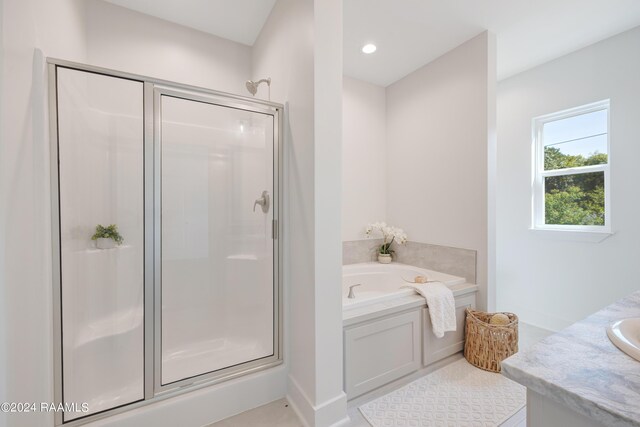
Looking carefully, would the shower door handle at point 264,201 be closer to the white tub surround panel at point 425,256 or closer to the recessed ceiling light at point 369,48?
the white tub surround panel at point 425,256

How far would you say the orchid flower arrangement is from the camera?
2879 mm

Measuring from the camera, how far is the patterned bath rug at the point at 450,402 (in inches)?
59.8

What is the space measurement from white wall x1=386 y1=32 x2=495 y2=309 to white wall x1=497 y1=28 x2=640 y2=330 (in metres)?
0.92

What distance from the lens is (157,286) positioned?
153 cm

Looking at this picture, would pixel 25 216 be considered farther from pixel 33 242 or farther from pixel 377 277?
pixel 377 277

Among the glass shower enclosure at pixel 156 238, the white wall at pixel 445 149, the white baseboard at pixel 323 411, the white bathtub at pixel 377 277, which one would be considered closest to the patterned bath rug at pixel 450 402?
the white baseboard at pixel 323 411

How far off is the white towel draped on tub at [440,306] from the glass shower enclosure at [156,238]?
1110mm

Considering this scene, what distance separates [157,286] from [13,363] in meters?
0.58

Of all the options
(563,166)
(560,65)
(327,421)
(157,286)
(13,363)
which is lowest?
(327,421)

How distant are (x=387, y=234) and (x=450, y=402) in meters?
1.62

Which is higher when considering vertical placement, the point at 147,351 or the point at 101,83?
the point at 101,83

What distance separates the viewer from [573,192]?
2566mm

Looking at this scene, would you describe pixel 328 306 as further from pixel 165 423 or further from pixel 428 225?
pixel 428 225

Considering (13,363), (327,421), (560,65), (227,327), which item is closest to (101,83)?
(13,363)
